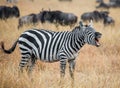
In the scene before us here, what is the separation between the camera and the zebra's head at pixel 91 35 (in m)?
7.28

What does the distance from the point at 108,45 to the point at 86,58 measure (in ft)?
6.16

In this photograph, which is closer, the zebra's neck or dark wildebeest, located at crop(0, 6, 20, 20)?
the zebra's neck

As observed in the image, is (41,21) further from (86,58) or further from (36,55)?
(36,55)

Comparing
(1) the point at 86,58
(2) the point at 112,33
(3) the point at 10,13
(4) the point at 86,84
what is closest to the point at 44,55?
(4) the point at 86,84

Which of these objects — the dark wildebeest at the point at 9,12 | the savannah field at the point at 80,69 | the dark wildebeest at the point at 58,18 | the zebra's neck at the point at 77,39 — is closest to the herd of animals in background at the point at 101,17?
the dark wildebeest at the point at 58,18

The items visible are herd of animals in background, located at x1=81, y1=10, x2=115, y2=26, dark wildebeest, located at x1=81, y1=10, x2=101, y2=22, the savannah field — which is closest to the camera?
the savannah field

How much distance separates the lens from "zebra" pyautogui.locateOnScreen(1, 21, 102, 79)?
289 inches

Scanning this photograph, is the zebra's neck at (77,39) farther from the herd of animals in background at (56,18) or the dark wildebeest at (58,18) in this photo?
the dark wildebeest at (58,18)

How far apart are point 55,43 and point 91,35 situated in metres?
0.79

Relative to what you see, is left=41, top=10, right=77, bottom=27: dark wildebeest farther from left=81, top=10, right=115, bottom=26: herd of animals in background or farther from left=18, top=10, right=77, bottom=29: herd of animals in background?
left=81, top=10, right=115, bottom=26: herd of animals in background

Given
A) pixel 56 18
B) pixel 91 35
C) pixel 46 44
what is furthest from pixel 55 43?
pixel 56 18

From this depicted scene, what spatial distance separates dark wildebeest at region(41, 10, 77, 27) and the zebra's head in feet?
31.9

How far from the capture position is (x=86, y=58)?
10.3 metres

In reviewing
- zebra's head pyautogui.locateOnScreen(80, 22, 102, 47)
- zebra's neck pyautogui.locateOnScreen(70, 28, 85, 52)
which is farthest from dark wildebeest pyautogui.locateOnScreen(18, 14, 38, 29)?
zebra's head pyautogui.locateOnScreen(80, 22, 102, 47)
